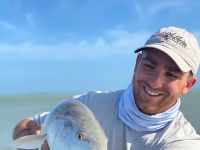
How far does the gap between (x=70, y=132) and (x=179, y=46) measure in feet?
4.73

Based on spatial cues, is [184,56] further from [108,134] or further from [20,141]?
[20,141]

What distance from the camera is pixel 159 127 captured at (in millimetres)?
3920

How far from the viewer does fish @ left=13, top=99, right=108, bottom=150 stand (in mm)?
2717

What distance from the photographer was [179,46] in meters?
3.93

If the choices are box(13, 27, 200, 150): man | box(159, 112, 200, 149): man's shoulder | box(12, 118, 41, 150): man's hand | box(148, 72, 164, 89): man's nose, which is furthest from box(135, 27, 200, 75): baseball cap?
box(12, 118, 41, 150): man's hand

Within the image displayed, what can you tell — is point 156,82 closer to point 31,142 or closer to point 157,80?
point 157,80

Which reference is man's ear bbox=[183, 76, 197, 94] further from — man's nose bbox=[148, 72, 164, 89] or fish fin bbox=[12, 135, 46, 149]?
fish fin bbox=[12, 135, 46, 149]

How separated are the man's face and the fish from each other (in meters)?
0.87

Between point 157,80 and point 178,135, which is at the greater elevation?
point 157,80

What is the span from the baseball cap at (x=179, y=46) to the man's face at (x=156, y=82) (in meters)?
0.04

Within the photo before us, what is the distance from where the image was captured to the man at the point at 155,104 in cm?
383

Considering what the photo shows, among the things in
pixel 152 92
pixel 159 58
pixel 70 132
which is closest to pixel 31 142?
pixel 70 132

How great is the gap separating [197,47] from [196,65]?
136mm

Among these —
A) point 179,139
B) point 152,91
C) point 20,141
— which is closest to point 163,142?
point 179,139
